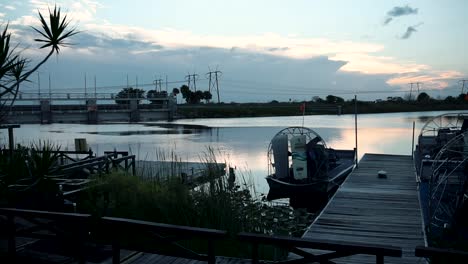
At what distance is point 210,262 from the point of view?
4746 millimetres

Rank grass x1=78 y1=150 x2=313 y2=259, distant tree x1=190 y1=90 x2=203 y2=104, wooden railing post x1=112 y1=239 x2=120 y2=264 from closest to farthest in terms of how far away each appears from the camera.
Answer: wooden railing post x1=112 y1=239 x2=120 y2=264 < grass x1=78 y1=150 x2=313 y2=259 < distant tree x1=190 y1=90 x2=203 y2=104

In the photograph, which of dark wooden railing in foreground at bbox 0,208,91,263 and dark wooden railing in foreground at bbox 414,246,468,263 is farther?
dark wooden railing in foreground at bbox 0,208,91,263

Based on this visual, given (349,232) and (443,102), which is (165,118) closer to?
(349,232)

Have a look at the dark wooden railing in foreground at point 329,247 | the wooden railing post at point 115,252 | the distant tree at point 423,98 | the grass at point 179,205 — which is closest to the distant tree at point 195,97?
the distant tree at point 423,98

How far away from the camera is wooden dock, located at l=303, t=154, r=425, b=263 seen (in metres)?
9.07

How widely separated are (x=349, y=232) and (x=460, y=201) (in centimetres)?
273

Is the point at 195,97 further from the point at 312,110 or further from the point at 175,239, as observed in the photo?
the point at 175,239

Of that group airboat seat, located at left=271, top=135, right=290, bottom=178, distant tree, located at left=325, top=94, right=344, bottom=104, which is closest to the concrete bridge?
airboat seat, located at left=271, top=135, right=290, bottom=178

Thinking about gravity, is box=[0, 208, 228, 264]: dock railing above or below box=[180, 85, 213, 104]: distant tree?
below

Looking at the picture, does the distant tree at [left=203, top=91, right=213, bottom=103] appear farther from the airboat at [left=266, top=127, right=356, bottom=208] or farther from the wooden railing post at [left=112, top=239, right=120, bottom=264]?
the wooden railing post at [left=112, top=239, right=120, bottom=264]

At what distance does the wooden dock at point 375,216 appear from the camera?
9070 millimetres

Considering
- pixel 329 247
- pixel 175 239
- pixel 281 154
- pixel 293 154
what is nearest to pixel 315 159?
pixel 293 154

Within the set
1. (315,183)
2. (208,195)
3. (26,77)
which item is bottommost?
(315,183)

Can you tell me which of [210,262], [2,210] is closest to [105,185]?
[2,210]
